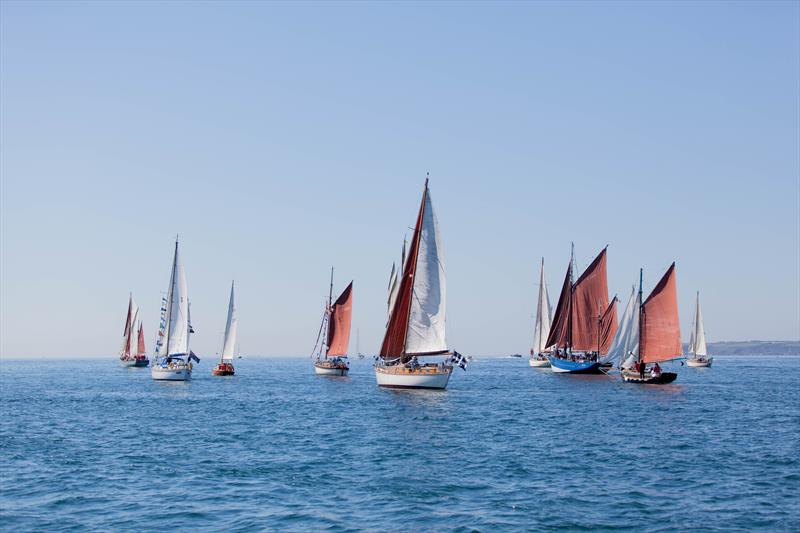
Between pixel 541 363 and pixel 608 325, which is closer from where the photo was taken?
pixel 608 325

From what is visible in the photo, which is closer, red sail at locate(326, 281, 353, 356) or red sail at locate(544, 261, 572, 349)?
red sail at locate(326, 281, 353, 356)

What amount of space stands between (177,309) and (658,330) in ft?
212

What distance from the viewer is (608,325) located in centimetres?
12975

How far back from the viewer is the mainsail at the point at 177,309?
108 m

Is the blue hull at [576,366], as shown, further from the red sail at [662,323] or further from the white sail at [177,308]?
the white sail at [177,308]

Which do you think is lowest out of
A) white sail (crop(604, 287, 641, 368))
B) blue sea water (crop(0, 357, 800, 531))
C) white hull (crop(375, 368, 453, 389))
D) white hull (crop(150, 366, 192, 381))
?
blue sea water (crop(0, 357, 800, 531))

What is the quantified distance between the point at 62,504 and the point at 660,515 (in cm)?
2272

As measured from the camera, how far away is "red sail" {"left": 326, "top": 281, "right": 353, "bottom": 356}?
13338 centimetres

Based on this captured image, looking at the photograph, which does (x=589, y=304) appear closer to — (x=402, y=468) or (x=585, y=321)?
(x=585, y=321)

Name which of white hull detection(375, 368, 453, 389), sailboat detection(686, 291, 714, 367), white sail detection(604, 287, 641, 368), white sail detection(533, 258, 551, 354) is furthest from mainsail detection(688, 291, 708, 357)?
white hull detection(375, 368, 453, 389)

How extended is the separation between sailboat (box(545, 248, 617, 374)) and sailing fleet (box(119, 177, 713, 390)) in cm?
17

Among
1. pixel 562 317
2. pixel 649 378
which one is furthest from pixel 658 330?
pixel 562 317

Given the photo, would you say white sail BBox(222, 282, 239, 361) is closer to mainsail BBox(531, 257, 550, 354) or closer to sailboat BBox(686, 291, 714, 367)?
mainsail BBox(531, 257, 550, 354)

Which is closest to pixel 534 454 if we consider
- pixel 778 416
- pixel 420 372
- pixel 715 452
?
pixel 715 452
